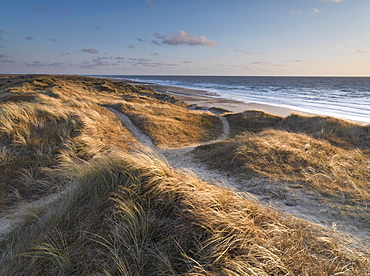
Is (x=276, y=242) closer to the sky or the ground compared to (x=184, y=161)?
closer to the sky

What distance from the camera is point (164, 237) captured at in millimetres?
3270

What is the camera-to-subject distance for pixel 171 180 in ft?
13.7

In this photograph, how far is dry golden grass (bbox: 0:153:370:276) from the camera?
2.87 meters

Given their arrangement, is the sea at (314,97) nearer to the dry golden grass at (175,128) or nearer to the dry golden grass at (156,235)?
the dry golden grass at (175,128)

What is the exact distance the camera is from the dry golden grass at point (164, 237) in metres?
2.87

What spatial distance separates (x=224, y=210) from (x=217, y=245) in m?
0.92

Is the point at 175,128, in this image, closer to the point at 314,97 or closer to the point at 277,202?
the point at 277,202

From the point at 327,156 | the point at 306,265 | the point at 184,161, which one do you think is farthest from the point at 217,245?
the point at 327,156

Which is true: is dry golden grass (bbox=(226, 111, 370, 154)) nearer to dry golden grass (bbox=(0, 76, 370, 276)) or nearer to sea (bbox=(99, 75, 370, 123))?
dry golden grass (bbox=(0, 76, 370, 276))

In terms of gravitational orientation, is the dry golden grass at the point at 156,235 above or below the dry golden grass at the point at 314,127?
above

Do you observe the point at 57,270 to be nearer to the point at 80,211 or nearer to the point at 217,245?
the point at 80,211

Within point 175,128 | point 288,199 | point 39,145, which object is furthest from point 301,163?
point 39,145

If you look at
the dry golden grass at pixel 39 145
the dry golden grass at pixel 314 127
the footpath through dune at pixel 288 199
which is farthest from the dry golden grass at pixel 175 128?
the footpath through dune at pixel 288 199

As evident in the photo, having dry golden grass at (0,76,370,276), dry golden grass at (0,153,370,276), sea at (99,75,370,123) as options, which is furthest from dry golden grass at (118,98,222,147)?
sea at (99,75,370,123)
